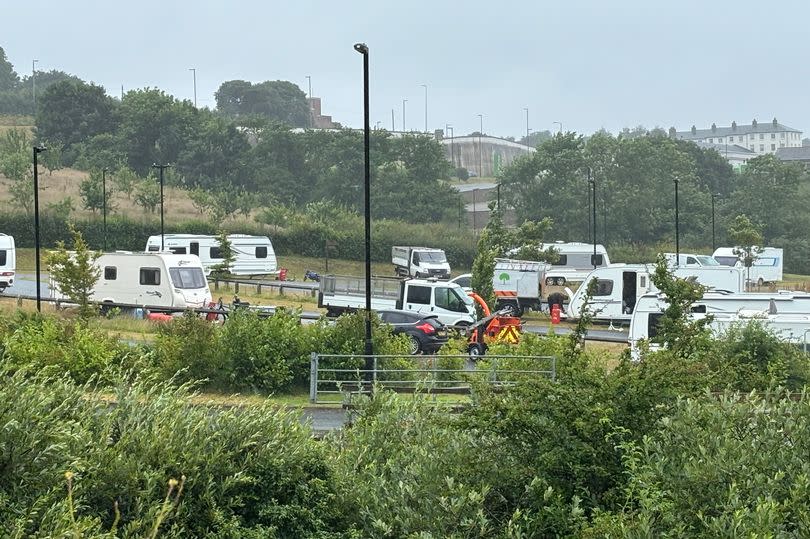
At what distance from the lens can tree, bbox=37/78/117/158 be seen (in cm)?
11219

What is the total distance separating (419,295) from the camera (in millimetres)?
42812

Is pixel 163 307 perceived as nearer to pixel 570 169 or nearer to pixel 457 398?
pixel 457 398

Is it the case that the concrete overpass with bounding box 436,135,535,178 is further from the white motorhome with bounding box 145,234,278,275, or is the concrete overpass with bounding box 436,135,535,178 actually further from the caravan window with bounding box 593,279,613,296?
the caravan window with bounding box 593,279,613,296

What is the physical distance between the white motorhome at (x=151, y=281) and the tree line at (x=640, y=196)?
54.9 m

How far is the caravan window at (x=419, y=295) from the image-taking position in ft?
140

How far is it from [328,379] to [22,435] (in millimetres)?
16013

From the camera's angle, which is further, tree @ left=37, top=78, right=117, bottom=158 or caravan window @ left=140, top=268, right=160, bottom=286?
tree @ left=37, top=78, right=117, bottom=158

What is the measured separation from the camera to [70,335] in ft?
89.5

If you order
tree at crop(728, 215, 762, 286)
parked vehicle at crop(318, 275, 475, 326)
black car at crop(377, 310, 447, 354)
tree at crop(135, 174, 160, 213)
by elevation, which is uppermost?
tree at crop(135, 174, 160, 213)

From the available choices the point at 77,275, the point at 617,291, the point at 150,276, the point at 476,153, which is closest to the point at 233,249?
the point at 150,276

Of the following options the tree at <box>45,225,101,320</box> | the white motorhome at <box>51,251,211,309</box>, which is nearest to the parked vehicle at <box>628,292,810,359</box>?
the white motorhome at <box>51,251,211,309</box>

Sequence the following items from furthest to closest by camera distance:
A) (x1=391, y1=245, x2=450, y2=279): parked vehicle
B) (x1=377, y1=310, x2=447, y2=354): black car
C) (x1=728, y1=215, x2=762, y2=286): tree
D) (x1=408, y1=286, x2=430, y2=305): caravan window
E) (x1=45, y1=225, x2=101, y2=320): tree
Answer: (x1=728, y1=215, x2=762, y2=286): tree, (x1=391, y1=245, x2=450, y2=279): parked vehicle, (x1=408, y1=286, x2=430, y2=305): caravan window, (x1=45, y1=225, x2=101, y2=320): tree, (x1=377, y1=310, x2=447, y2=354): black car

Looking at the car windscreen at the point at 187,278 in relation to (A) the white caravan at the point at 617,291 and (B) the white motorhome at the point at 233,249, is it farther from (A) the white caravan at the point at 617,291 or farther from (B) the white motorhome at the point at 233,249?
(B) the white motorhome at the point at 233,249

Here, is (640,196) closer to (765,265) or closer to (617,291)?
(765,265)
